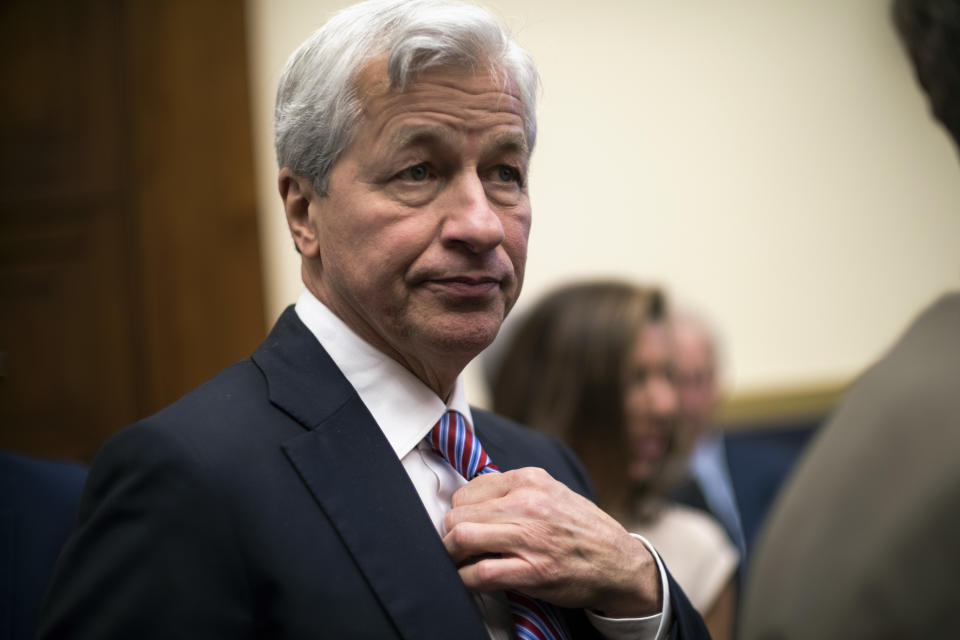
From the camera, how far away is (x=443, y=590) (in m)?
1.18

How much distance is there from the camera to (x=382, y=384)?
135 cm

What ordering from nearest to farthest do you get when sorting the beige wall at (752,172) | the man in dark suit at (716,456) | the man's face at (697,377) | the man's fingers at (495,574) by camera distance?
the man's fingers at (495,574)
the man in dark suit at (716,456)
the man's face at (697,377)
the beige wall at (752,172)

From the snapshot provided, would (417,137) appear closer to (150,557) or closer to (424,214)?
(424,214)

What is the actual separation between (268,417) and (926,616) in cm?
79

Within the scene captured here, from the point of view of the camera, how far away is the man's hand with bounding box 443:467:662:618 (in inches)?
47.6

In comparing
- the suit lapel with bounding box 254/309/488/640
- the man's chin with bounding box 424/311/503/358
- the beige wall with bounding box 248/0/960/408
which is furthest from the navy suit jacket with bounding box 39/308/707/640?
the beige wall with bounding box 248/0/960/408

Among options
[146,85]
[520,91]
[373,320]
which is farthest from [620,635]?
[146,85]

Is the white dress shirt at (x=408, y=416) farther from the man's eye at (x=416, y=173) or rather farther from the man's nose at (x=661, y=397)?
the man's nose at (x=661, y=397)

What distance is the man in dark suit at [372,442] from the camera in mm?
1118

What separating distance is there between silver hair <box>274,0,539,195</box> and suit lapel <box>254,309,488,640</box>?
0.26m

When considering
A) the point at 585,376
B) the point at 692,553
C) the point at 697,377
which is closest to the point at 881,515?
the point at 585,376

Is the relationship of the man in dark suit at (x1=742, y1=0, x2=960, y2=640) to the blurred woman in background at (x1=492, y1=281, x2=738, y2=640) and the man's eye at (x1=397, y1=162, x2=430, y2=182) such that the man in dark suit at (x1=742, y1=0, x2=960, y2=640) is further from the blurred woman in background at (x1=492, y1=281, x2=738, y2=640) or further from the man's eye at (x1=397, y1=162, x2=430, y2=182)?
the blurred woman in background at (x1=492, y1=281, x2=738, y2=640)

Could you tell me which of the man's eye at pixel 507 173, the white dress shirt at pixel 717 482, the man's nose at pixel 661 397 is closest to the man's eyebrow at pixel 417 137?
the man's eye at pixel 507 173

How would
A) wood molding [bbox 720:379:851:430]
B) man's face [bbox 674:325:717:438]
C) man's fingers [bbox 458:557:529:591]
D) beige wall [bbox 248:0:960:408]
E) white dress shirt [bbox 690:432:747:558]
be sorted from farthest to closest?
wood molding [bbox 720:379:851:430] < beige wall [bbox 248:0:960:408] < man's face [bbox 674:325:717:438] < white dress shirt [bbox 690:432:747:558] < man's fingers [bbox 458:557:529:591]
